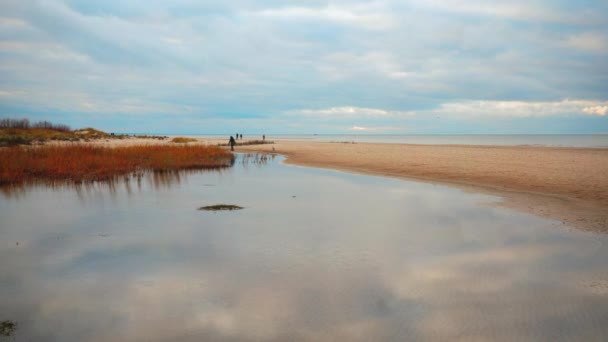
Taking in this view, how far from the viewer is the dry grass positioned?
66.3ft

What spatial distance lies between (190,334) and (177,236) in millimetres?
5263

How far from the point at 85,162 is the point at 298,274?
66.6 feet

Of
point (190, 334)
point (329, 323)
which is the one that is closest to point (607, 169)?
point (329, 323)

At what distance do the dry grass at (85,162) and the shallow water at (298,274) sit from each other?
6.72 meters

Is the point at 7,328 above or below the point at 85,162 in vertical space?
below

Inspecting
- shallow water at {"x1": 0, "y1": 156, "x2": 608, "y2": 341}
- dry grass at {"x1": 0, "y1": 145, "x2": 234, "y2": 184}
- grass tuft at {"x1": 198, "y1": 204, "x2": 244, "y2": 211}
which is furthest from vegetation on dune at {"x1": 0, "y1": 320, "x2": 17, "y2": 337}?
dry grass at {"x1": 0, "y1": 145, "x2": 234, "y2": 184}

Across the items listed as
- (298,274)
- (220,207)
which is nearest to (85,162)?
(220,207)

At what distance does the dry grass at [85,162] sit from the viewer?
20.2 m

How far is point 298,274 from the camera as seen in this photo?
720 centimetres

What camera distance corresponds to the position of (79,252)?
8.65 metres

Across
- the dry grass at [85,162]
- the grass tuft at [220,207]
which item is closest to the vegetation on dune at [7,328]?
the grass tuft at [220,207]

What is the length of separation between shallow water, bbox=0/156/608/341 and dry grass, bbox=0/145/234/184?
22.0 ft

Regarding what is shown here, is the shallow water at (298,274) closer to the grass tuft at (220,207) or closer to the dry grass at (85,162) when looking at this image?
the grass tuft at (220,207)

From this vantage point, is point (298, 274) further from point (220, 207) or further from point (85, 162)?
point (85, 162)
